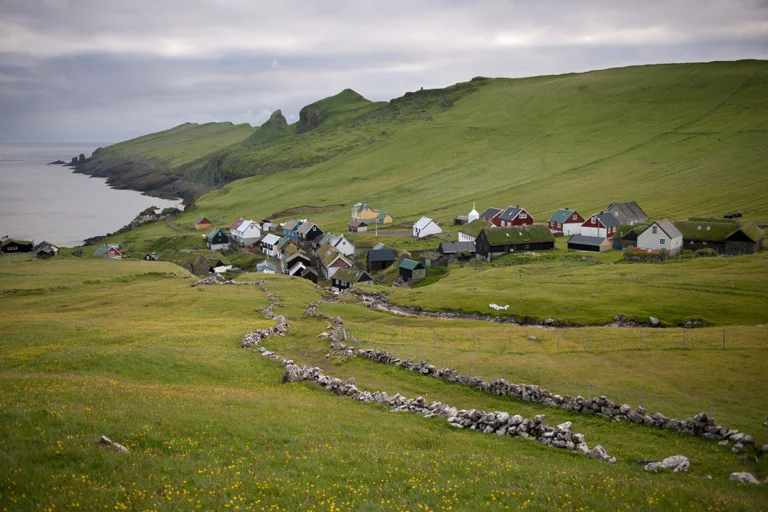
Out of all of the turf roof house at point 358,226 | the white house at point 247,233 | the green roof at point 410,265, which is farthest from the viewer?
the turf roof house at point 358,226

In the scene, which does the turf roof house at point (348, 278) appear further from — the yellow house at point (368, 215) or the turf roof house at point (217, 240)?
the yellow house at point (368, 215)

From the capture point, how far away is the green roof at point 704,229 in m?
105

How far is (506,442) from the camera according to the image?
27234 millimetres

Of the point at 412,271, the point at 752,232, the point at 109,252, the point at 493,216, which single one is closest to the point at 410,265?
the point at 412,271

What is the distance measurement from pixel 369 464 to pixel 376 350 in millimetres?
25313

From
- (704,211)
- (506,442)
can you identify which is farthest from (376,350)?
(704,211)

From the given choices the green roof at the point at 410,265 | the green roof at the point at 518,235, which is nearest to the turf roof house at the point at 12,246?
Answer: the green roof at the point at 410,265

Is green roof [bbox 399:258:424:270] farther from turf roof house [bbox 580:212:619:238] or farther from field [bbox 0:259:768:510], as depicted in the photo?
field [bbox 0:259:768:510]

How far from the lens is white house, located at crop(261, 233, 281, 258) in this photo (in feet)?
508

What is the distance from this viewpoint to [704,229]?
108 m

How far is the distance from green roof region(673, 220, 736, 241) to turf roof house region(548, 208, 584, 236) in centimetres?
3325

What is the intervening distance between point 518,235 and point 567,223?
2824cm

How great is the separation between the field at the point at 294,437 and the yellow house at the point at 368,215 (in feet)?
426

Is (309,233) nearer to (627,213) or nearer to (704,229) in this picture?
(627,213)
